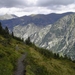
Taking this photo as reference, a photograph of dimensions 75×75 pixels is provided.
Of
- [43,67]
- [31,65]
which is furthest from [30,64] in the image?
[43,67]

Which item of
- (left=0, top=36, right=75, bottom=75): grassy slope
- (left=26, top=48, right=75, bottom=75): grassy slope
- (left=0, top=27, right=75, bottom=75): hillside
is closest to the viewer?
(left=0, top=36, right=75, bottom=75): grassy slope

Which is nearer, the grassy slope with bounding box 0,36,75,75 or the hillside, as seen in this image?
the grassy slope with bounding box 0,36,75,75

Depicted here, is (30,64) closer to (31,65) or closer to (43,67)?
(31,65)

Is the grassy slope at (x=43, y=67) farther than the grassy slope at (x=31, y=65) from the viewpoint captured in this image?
Yes

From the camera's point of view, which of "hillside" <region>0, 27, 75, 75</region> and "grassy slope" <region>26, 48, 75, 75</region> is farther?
"grassy slope" <region>26, 48, 75, 75</region>

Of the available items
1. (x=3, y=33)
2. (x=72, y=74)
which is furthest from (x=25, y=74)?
(x=3, y=33)

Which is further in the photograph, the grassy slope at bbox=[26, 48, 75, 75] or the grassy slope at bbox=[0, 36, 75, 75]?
the grassy slope at bbox=[26, 48, 75, 75]

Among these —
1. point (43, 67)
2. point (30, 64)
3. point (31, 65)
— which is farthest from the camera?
point (43, 67)

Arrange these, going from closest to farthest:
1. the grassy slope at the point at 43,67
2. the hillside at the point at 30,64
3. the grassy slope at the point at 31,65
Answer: the grassy slope at the point at 31,65 < the hillside at the point at 30,64 < the grassy slope at the point at 43,67

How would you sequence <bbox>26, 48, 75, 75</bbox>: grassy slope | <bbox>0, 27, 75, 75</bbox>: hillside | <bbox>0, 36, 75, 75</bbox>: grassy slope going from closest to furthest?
<bbox>0, 36, 75, 75</bbox>: grassy slope < <bbox>0, 27, 75, 75</bbox>: hillside < <bbox>26, 48, 75, 75</bbox>: grassy slope

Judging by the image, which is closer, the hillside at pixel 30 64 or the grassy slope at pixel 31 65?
the grassy slope at pixel 31 65

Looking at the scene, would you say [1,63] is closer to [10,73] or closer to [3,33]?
[10,73]

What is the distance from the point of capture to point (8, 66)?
52344 millimetres

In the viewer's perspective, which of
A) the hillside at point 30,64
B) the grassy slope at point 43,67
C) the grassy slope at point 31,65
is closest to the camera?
the grassy slope at point 31,65
